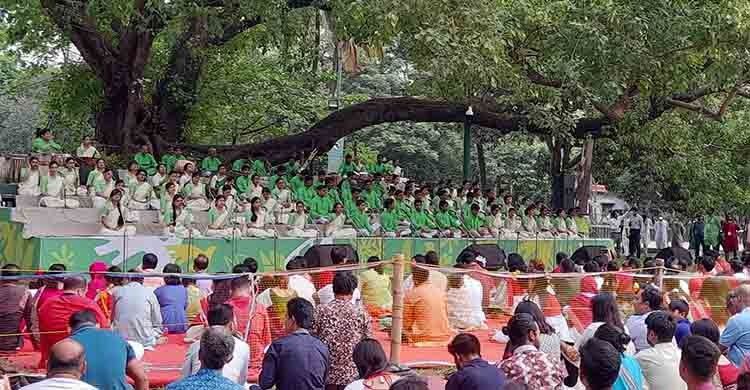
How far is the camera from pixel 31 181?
2023cm

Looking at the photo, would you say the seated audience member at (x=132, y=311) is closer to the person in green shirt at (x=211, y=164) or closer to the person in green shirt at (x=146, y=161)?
the person in green shirt at (x=146, y=161)

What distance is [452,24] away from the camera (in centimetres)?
1634

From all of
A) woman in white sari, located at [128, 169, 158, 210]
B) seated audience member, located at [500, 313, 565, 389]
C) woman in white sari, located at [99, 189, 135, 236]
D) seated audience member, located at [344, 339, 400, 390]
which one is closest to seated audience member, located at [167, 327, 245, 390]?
seated audience member, located at [344, 339, 400, 390]

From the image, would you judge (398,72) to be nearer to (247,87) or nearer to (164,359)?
(247,87)

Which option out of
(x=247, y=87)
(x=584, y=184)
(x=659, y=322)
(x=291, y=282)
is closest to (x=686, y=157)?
(x=584, y=184)

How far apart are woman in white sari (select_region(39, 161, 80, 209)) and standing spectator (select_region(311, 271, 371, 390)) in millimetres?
13661

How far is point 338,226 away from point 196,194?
11.0 feet

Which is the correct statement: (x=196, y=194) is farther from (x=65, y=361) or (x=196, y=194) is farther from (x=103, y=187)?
(x=65, y=361)

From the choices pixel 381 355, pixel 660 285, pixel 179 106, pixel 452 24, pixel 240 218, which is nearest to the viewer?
pixel 381 355

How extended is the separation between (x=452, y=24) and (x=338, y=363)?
9.99 m

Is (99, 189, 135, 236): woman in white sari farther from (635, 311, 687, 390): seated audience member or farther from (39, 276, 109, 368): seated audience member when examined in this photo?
(635, 311, 687, 390): seated audience member

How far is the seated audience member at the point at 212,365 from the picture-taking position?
5.24 meters

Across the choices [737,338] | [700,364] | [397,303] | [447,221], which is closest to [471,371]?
[700,364]

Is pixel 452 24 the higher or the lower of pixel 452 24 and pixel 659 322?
the higher
